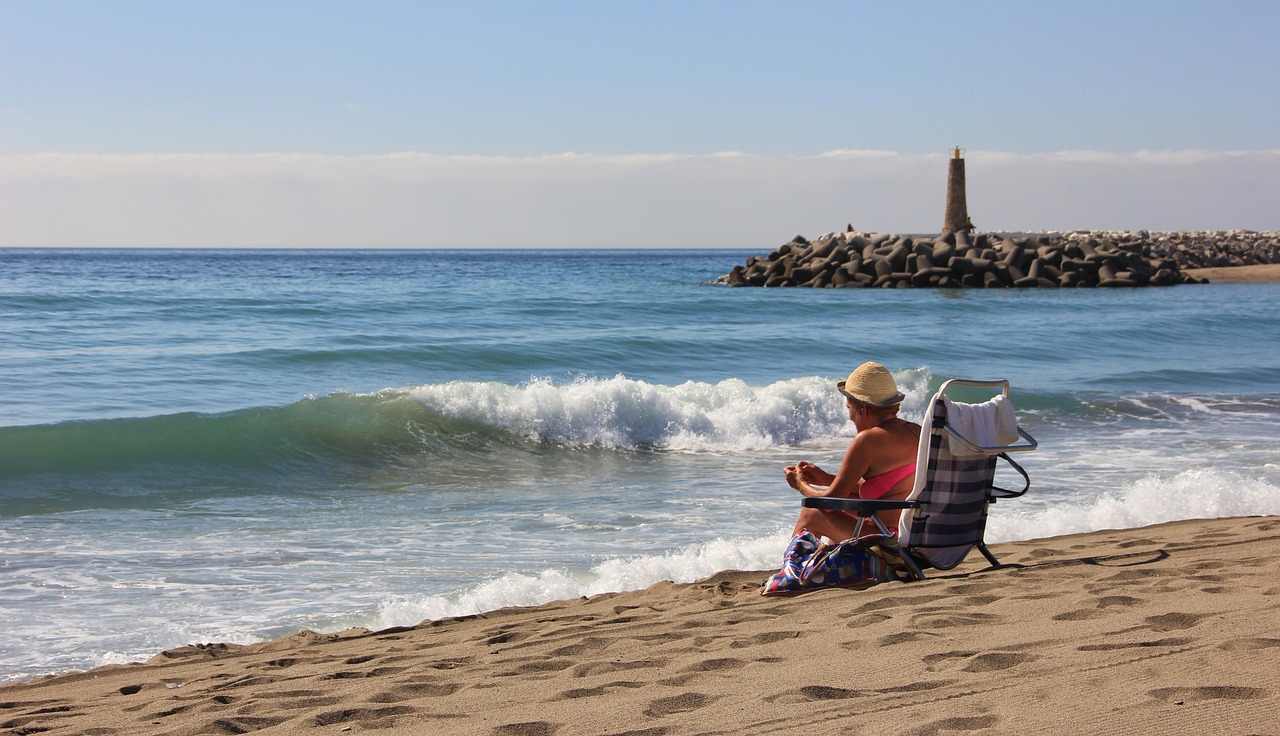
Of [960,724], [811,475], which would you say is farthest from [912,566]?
[960,724]

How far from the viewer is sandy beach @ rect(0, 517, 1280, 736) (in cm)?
304

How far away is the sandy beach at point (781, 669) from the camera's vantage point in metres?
3.04

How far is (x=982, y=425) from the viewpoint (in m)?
4.81

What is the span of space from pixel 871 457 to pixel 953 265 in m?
32.9

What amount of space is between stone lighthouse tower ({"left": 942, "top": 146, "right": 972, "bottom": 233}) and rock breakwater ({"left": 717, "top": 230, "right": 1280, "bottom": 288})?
2261 mm

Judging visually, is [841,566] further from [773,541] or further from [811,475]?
[773,541]

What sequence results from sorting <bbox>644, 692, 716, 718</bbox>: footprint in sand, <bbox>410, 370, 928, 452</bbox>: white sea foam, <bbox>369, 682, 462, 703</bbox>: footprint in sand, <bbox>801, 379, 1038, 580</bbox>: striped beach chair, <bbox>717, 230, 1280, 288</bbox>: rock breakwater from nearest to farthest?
<bbox>644, 692, 716, 718</bbox>: footprint in sand < <bbox>369, 682, 462, 703</bbox>: footprint in sand < <bbox>801, 379, 1038, 580</bbox>: striped beach chair < <bbox>410, 370, 928, 452</bbox>: white sea foam < <bbox>717, 230, 1280, 288</bbox>: rock breakwater

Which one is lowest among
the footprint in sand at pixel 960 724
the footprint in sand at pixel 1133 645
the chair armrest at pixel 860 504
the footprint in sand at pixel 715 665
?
the footprint in sand at pixel 715 665

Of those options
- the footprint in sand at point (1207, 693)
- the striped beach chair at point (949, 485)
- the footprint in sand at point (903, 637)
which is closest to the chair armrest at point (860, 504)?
the striped beach chair at point (949, 485)

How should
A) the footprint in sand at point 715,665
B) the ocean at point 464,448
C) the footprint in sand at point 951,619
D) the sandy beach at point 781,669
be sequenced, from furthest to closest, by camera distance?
the ocean at point 464,448 → the footprint in sand at point 951,619 → the footprint in sand at point 715,665 → the sandy beach at point 781,669

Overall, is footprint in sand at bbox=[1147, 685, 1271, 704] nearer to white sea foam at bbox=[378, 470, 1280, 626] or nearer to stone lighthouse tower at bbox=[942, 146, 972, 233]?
white sea foam at bbox=[378, 470, 1280, 626]

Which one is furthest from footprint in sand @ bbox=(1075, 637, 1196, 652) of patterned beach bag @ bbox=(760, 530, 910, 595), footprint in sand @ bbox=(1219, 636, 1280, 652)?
patterned beach bag @ bbox=(760, 530, 910, 595)

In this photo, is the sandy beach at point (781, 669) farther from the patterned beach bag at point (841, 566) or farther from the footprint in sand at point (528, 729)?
the patterned beach bag at point (841, 566)

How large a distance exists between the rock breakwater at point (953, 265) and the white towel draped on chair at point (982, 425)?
105 feet
